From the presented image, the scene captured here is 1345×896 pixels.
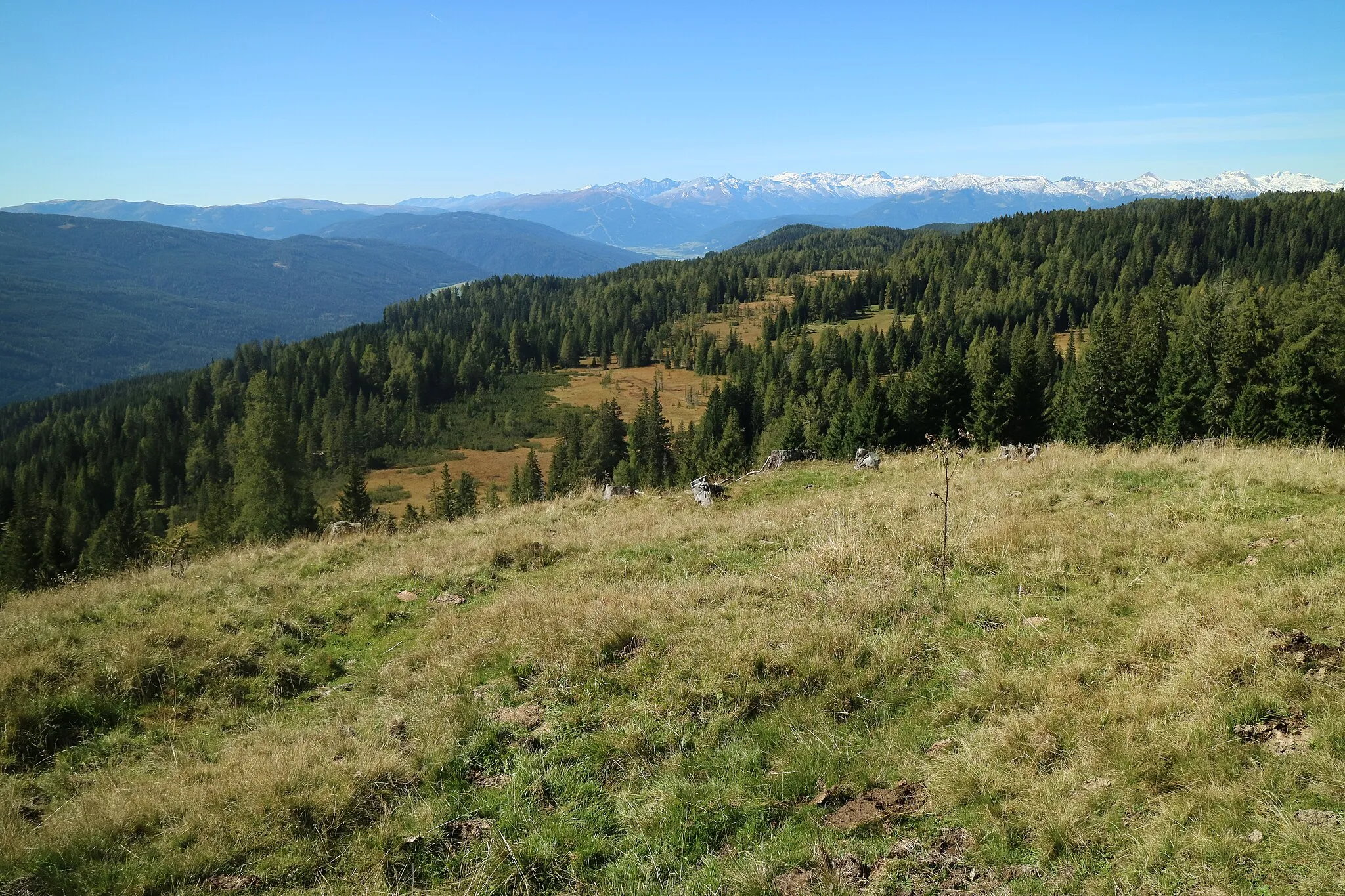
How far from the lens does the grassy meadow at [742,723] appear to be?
477 centimetres

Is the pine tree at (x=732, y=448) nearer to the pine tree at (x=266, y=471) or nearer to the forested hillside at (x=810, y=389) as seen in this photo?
the forested hillside at (x=810, y=389)

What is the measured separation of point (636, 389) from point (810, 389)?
61664 mm

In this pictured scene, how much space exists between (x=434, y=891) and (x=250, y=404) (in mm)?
66381

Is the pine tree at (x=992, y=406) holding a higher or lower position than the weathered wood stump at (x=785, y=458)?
lower

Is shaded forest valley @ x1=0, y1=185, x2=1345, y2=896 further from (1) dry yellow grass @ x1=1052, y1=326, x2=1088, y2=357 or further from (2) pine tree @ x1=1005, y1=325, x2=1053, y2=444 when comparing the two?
(1) dry yellow grass @ x1=1052, y1=326, x2=1088, y2=357

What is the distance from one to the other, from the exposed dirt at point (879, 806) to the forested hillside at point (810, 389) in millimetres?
21198

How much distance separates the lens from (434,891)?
16.0 ft

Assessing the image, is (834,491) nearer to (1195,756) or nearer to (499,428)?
(1195,756)

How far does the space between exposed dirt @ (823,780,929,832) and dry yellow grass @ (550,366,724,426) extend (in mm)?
131562

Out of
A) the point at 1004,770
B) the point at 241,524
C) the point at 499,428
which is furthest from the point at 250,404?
the point at 499,428

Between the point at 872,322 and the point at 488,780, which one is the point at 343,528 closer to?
the point at 488,780

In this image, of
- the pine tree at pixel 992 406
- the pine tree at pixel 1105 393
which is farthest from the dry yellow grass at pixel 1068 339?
the pine tree at pixel 992 406

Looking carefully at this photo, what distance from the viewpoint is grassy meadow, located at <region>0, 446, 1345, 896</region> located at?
477 cm

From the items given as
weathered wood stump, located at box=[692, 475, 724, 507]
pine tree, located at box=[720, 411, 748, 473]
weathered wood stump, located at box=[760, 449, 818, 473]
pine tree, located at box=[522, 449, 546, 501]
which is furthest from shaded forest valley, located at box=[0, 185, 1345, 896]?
pine tree, located at box=[522, 449, 546, 501]
